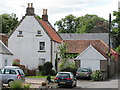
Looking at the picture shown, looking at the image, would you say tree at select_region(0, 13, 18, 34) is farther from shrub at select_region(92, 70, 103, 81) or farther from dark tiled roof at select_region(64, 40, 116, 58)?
shrub at select_region(92, 70, 103, 81)

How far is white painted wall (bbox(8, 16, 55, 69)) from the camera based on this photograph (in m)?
54.4

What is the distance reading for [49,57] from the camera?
54031 mm

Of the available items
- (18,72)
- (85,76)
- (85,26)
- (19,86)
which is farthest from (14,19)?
(19,86)

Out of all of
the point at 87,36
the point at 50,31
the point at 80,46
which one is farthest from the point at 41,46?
the point at 87,36

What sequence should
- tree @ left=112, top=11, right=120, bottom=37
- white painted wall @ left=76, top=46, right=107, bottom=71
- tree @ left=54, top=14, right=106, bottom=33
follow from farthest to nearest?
tree @ left=54, top=14, right=106, bottom=33, tree @ left=112, top=11, right=120, bottom=37, white painted wall @ left=76, top=46, right=107, bottom=71

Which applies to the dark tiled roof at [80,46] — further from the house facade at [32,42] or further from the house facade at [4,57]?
the house facade at [4,57]

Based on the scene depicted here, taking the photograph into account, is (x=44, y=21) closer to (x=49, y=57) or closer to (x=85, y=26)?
(x=49, y=57)

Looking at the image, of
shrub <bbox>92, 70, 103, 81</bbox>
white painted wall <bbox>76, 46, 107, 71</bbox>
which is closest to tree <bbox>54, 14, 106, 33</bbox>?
white painted wall <bbox>76, 46, 107, 71</bbox>

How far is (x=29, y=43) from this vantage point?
5491cm

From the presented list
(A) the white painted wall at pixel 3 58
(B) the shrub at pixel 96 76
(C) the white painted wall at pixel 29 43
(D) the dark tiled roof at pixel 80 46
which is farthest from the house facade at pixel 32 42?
(B) the shrub at pixel 96 76

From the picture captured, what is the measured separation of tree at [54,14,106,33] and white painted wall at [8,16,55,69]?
53.8 meters

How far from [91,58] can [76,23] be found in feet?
221

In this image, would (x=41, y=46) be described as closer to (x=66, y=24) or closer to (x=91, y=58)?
(x=91, y=58)

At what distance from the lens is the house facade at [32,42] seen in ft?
178
